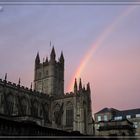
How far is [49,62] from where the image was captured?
8219 cm

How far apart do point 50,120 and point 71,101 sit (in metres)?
6.64

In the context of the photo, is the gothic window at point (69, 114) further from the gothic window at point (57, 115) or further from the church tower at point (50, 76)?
the church tower at point (50, 76)

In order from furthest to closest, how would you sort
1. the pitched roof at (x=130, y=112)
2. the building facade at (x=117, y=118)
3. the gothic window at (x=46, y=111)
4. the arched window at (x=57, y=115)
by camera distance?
the pitched roof at (x=130, y=112) → the arched window at (x=57, y=115) → the gothic window at (x=46, y=111) → the building facade at (x=117, y=118)

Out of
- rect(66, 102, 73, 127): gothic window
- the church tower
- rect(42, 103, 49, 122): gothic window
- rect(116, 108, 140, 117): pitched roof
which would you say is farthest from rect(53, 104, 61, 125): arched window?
rect(116, 108, 140, 117): pitched roof

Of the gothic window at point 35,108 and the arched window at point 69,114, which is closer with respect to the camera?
the gothic window at point 35,108

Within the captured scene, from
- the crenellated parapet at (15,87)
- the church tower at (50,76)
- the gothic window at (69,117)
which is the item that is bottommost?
the gothic window at (69,117)

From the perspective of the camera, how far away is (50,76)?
80062 mm

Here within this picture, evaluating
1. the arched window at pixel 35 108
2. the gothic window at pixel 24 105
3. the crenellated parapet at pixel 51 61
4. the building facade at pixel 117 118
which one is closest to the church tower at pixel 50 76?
the crenellated parapet at pixel 51 61

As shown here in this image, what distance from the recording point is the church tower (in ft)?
261

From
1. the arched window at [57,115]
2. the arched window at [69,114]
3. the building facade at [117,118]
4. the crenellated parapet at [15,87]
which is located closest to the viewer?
the building facade at [117,118]

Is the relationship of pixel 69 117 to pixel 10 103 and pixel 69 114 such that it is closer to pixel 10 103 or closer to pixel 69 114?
pixel 69 114

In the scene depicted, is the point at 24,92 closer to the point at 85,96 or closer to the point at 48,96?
the point at 48,96

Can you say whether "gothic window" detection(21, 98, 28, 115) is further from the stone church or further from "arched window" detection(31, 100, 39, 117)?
"arched window" detection(31, 100, 39, 117)

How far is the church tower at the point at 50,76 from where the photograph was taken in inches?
3127
